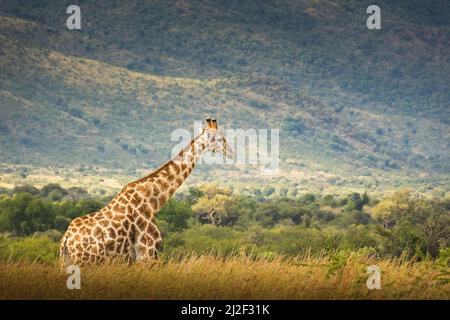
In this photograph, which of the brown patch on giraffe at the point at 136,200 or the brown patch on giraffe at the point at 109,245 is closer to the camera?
the brown patch on giraffe at the point at 109,245

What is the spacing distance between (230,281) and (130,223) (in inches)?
99.7

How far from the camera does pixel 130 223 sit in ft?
48.8

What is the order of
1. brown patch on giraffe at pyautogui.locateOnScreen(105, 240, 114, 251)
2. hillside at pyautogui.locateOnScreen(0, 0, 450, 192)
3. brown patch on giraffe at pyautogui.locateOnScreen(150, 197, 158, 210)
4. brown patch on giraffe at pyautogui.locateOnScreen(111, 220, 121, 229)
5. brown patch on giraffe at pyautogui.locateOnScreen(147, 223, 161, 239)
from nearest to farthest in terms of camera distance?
brown patch on giraffe at pyautogui.locateOnScreen(105, 240, 114, 251), brown patch on giraffe at pyautogui.locateOnScreen(111, 220, 121, 229), brown patch on giraffe at pyautogui.locateOnScreen(147, 223, 161, 239), brown patch on giraffe at pyautogui.locateOnScreen(150, 197, 158, 210), hillside at pyautogui.locateOnScreen(0, 0, 450, 192)

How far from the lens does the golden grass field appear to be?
12266 mm

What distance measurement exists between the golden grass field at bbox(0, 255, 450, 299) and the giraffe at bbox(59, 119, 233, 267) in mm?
728

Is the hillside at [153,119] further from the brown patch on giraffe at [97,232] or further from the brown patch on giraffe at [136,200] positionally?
the brown patch on giraffe at [97,232]

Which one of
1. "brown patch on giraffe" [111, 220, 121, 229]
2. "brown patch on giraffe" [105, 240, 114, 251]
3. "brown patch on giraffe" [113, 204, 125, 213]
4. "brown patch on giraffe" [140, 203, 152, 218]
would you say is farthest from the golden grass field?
"brown patch on giraffe" [140, 203, 152, 218]

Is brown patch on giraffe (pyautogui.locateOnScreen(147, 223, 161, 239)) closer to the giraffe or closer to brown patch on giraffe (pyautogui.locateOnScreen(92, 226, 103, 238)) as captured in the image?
the giraffe

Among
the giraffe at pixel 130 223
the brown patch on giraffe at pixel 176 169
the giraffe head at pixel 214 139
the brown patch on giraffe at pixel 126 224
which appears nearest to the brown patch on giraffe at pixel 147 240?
the giraffe at pixel 130 223

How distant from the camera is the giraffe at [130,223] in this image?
14555 mm

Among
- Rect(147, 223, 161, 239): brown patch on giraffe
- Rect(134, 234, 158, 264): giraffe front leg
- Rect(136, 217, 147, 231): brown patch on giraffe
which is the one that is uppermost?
Rect(136, 217, 147, 231): brown patch on giraffe

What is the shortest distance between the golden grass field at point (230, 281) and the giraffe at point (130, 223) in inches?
28.7

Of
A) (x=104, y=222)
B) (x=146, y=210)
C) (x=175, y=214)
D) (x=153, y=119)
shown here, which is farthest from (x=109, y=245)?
(x=153, y=119)
